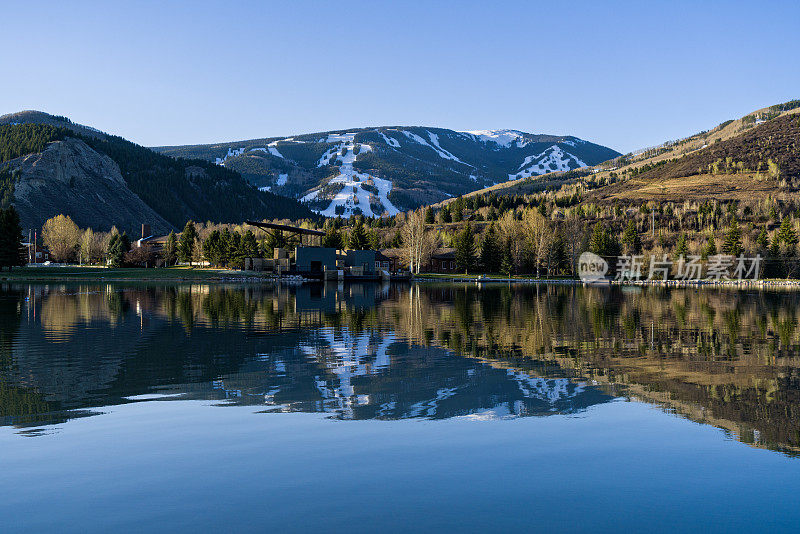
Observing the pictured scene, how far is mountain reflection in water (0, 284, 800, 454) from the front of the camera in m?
11.8

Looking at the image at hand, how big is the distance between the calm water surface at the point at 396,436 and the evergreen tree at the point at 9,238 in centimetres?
7065

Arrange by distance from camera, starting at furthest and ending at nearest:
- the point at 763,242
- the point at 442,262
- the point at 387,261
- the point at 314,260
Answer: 1. the point at 442,262
2. the point at 387,261
3. the point at 763,242
4. the point at 314,260

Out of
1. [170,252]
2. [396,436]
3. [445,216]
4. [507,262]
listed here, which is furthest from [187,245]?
[396,436]

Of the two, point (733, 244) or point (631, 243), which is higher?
point (631, 243)

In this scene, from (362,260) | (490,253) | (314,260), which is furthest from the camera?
(490,253)

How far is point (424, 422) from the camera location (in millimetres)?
10742

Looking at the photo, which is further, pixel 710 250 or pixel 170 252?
pixel 170 252

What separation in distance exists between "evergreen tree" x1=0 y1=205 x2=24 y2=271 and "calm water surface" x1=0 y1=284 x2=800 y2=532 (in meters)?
70.7

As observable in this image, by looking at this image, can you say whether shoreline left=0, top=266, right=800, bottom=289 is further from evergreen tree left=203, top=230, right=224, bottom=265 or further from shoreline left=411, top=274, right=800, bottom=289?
evergreen tree left=203, top=230, right=224, bottom=265

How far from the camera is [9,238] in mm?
80875

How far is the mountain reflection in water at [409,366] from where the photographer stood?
11820 mm

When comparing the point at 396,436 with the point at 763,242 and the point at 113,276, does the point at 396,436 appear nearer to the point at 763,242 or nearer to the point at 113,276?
the point at 113,276

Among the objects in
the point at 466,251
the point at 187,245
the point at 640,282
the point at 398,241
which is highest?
the point at 398,241

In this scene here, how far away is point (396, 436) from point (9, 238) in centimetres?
8880
